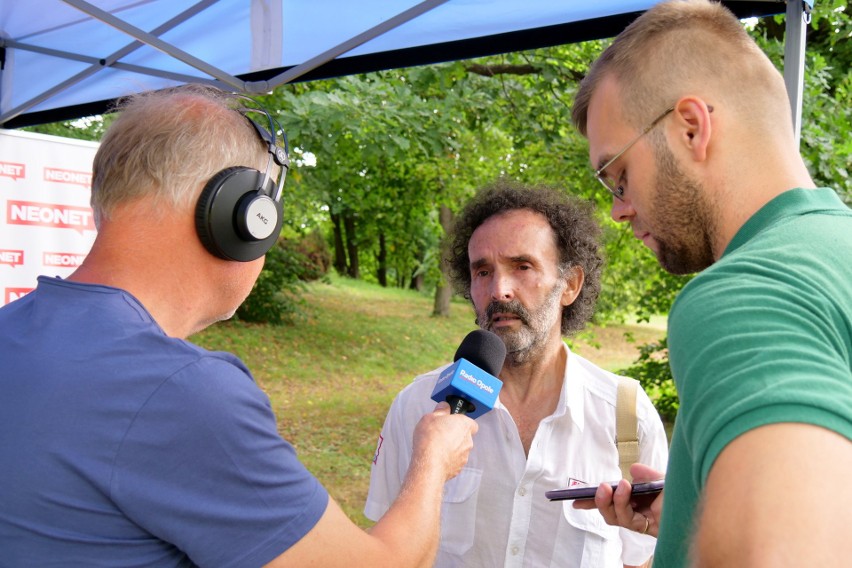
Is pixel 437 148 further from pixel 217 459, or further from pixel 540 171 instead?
pixel 217 459

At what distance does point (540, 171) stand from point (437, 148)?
1.09 m

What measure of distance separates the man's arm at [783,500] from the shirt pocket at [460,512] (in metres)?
1.68

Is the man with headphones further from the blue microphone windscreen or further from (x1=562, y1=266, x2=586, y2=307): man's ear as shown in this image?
(x1=562, y1=266, x2=586, y2=307): man's ear

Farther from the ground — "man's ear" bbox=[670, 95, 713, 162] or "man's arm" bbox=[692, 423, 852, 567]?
"man's ear" bbox=[670, 95, 713, 162]

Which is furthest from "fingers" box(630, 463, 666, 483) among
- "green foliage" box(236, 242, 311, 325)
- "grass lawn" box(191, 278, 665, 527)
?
"green foliage" box(236, 242, 311, 325)

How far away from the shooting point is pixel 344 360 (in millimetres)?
13859

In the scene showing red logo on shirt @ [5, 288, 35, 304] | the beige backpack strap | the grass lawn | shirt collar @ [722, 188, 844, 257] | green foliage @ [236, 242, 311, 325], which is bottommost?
the grass lawn

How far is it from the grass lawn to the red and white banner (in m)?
3.62

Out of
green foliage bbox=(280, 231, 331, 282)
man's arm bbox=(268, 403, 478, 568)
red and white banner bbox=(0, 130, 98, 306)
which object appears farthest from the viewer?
green foliage bbox=(280, 231, 331, 282)

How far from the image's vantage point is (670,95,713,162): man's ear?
1181 millimetres

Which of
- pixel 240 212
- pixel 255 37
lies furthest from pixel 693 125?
pixel 255 37

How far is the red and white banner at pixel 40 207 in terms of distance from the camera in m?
4.25

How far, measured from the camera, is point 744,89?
47.9 inches

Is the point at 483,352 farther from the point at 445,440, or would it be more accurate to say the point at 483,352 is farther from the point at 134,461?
the point at 134,461
